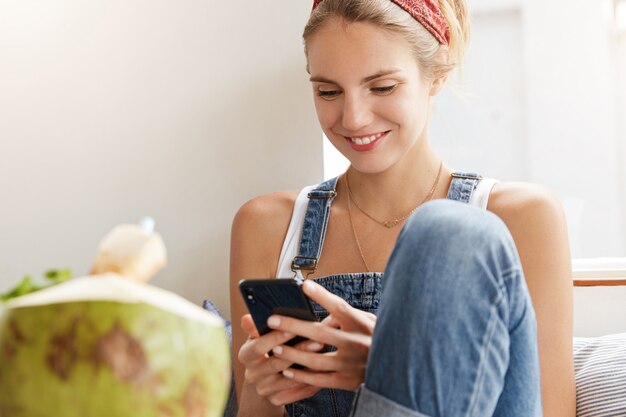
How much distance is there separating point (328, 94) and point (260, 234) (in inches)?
14.4

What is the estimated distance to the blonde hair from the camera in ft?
4.92

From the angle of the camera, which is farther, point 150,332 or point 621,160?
point 621,160

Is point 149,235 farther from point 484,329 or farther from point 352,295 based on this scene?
point 352,295

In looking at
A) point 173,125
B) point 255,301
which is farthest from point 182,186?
point 255,301

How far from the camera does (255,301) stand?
100 centimetres

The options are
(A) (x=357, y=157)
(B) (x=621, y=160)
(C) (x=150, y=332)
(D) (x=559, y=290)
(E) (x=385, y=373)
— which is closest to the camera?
(C) (x=150, y=332)

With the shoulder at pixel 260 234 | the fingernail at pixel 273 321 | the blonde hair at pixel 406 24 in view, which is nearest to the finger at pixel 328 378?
the fingernail at pixel 273 321

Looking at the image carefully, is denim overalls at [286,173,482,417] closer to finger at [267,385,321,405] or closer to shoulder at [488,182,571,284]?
shoulder at [488,182,571,284]

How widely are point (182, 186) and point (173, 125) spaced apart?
0.17m

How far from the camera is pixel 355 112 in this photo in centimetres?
148

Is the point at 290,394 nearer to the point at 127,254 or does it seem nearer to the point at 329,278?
the point at 329,278

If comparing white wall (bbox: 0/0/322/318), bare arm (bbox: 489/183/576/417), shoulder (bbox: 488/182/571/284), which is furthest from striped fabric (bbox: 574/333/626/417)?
white wall (bbox: 0/0/322/318)

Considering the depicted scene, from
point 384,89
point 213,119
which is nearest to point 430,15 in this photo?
point 384,89

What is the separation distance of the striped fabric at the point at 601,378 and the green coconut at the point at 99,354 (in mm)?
998
